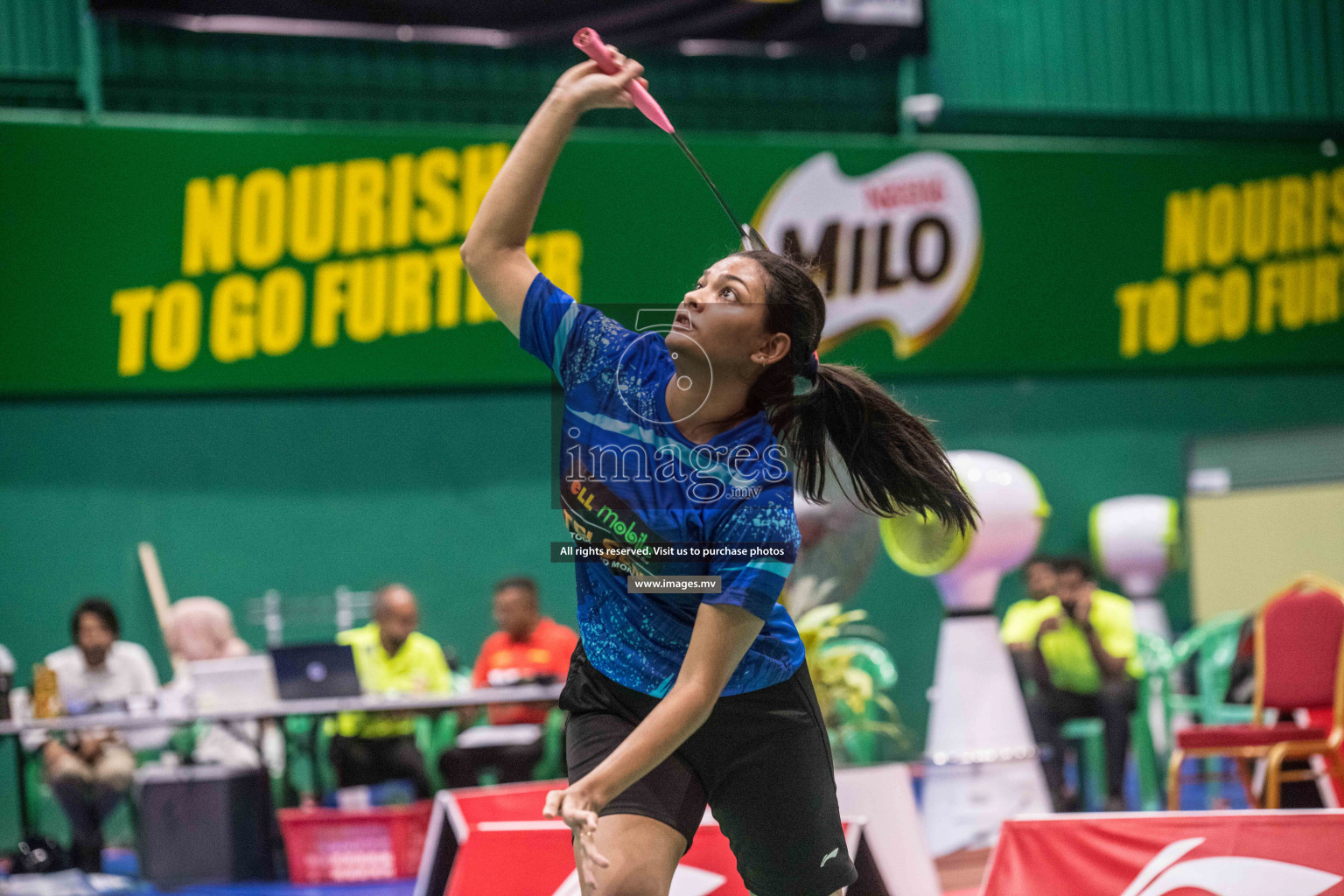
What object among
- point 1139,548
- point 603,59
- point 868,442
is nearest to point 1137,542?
point 1139,548

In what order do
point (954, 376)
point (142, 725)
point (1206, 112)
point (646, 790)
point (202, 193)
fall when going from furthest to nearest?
point (1206, 112) < point (954, 376) < point (202, 193) < point (142, 725) < point (646, 790)

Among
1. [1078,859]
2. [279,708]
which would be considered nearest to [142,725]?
[279,708]

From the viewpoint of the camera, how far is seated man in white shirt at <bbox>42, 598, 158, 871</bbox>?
640cm

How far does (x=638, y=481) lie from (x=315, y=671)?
14.9 feet

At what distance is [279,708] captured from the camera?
20.1 ft

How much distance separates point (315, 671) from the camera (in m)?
6.39

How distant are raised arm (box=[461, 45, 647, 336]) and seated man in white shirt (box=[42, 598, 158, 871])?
5011 mm

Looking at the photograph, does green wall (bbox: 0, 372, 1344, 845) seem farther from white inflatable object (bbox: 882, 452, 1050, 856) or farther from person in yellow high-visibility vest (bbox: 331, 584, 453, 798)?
white inflatable object (bbox: 882, 452, 1050, 856)

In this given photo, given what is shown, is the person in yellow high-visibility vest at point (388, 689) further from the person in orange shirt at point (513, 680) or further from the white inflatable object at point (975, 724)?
the white inflatable object at point (975, 724)

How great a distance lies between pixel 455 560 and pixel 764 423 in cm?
667

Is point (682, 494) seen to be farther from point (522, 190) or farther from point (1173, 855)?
point (1173, 855)

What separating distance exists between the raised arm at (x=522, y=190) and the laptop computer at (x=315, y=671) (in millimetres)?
4432

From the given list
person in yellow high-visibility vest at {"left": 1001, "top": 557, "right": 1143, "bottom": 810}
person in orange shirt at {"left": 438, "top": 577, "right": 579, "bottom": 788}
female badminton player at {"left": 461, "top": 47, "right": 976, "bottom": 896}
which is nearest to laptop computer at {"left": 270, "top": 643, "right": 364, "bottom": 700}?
person in orange shirt at {"left": 438, "top": 577, "right": 579, "bottom": 788}

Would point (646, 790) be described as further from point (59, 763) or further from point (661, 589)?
point (59, 763)
